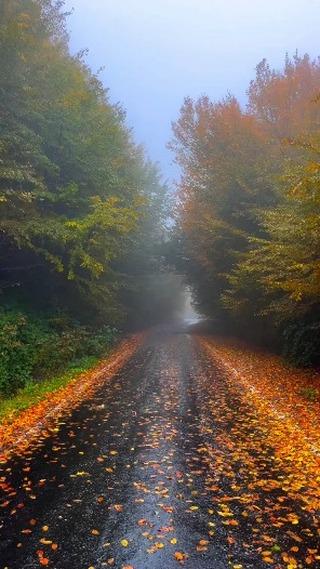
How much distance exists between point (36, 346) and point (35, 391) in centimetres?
219

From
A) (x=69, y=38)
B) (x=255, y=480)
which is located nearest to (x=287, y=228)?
(x=255, y=480)

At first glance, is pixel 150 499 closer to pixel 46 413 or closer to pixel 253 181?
pixel 46 413

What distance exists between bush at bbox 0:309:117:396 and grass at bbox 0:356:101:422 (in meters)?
0.25

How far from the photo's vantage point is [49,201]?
17.3 m

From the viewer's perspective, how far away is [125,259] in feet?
98.0

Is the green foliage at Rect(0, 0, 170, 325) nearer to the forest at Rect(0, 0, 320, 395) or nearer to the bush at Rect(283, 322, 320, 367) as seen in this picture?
the forest at Rect(0, 0, 320, 395)

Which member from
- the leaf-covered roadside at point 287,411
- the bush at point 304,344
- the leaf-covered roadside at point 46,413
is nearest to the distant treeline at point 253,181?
the bush at point 304,344

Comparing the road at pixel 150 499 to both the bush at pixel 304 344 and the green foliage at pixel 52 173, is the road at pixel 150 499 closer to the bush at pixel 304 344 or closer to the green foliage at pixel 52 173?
the bush at pixel 304 344

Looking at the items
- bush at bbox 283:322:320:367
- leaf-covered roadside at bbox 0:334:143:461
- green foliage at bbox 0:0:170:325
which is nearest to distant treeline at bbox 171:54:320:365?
bush at bbox 283:322:320:367

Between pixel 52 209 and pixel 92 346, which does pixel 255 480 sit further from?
pixel 52 209

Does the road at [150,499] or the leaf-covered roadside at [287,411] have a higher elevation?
the leaf-covered roadside at [287,411]

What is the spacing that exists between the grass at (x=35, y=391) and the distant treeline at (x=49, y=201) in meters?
0.37

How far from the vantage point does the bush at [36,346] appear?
11594 millimetres

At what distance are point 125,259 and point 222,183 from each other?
10.5 metres
